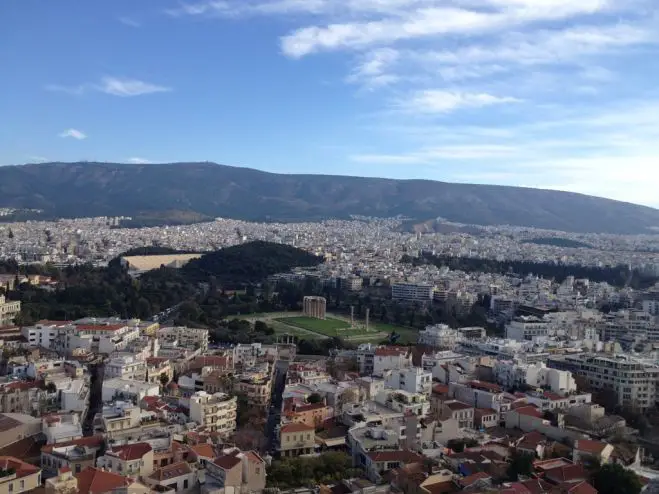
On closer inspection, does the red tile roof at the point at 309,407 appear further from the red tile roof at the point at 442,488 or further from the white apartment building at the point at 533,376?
the white apartment building at the point at 533,376

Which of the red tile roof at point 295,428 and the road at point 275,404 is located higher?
the red tile roof at point 295,428

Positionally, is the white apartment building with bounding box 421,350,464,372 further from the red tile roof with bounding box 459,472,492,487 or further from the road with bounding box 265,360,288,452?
the red tile roof with bounding box 459,472,492,487

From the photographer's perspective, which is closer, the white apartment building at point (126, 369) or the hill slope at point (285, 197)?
the white apartment building at point (126, 369)

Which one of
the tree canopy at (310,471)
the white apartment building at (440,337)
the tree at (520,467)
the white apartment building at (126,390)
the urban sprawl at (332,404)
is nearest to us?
the urban sprawl at (332,404)

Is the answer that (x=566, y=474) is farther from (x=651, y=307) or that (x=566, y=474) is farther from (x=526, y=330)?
(x=651, y=307)

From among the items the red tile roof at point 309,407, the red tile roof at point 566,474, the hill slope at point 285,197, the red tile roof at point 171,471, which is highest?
the hill slope at point 285,197

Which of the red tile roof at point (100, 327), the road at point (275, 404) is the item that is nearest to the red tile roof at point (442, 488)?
the road at point (275, 404)

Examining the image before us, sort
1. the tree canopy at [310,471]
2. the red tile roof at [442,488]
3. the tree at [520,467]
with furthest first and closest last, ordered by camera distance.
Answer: the tree at [520,467], the tree canopy at [310,471], the red tile roof at [442,488]
